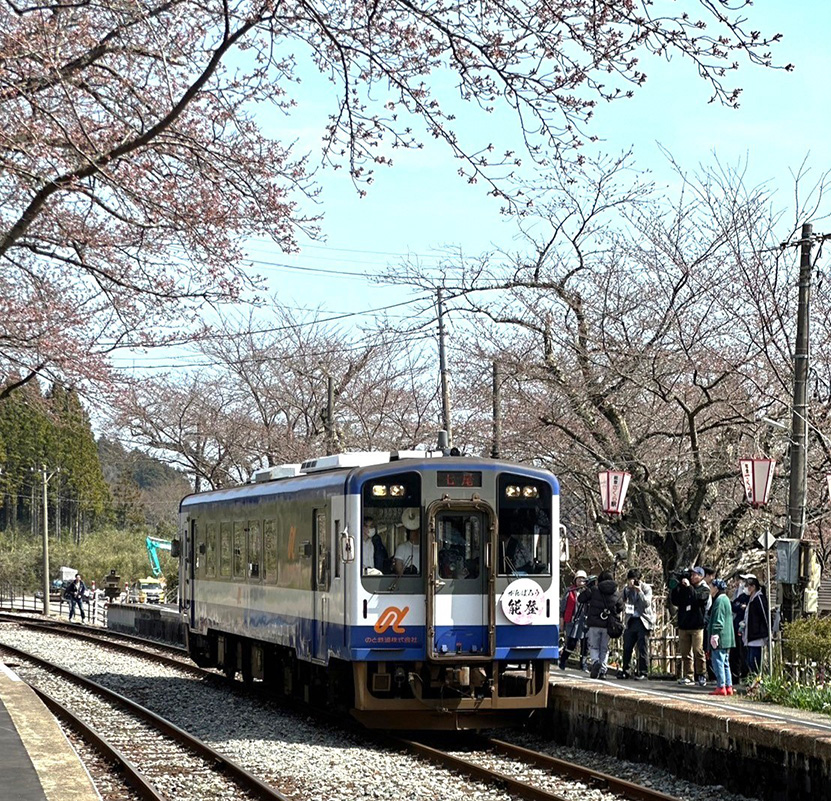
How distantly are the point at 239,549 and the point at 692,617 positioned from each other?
20.2 feet

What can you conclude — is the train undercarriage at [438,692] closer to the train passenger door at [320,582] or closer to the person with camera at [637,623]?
the train passenger door at [320,582]

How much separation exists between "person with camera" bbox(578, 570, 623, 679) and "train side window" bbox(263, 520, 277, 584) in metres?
3.86

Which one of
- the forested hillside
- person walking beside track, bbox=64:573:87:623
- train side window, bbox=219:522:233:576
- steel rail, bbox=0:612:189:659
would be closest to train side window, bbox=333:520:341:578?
train side window, bbox=219:522:233:576

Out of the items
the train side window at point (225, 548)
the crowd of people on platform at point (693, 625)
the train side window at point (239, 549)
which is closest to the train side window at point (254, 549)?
the train side window at point (239, 549)

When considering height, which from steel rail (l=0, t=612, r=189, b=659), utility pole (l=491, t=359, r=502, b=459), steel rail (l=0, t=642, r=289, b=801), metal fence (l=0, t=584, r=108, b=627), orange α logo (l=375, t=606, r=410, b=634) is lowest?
metal fence (l=0, t=584, r=108, b=627)

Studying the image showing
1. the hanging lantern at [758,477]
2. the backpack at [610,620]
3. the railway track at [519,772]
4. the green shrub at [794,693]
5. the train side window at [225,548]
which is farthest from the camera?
the train side window at [225,548]

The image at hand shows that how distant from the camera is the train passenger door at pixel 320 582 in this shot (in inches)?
578

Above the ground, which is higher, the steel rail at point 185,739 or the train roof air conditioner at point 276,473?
the train roof air conditioner at point 276,473

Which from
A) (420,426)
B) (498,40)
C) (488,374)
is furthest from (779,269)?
(420,426)

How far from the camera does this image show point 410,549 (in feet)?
46.3

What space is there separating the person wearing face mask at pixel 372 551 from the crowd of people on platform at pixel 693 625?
3.50m

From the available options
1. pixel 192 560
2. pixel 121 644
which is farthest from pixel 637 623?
pixel 121 644

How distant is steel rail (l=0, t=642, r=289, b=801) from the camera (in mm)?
11102

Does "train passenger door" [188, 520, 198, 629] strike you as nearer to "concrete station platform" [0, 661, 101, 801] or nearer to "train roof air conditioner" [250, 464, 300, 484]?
"train roof air conditioner" [250, 464, 300, 484]
